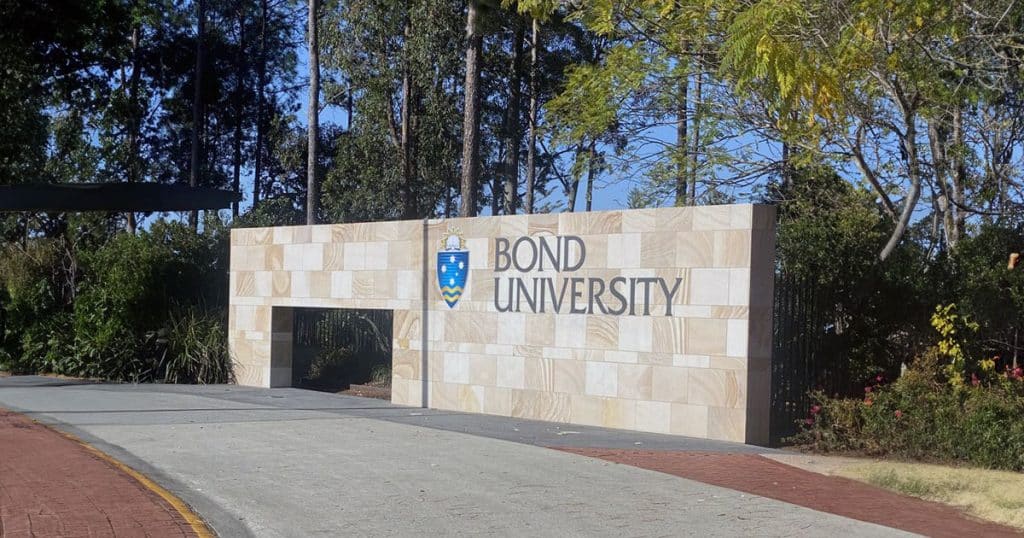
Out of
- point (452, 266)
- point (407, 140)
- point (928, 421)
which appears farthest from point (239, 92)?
point (928, 421)

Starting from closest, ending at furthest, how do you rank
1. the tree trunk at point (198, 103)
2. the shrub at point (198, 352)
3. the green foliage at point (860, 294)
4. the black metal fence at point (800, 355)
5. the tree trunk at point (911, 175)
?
the black metal fence at point (800, 355) < the green foliage at point (860, 294) < the tree trunk at point (911, 175) < the shrub at point (198, 352) < the tree trunk at point (198, 103)

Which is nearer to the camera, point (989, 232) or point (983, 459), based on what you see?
Result: point (983, 459)

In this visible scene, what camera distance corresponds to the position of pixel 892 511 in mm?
9539

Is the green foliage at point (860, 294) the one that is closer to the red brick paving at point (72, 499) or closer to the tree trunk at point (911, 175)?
the tree trunk at point (911, 175)

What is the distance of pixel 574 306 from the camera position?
1542cm

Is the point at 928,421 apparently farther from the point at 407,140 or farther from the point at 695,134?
the point at 407,140

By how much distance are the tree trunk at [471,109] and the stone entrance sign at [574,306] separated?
5.07m

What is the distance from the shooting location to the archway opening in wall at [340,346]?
72.3 ft

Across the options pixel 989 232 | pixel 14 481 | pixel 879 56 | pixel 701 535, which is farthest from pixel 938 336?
pixel 14 481

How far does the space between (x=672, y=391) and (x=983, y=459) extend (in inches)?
158

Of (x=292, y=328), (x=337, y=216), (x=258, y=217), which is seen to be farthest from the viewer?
(x=337, y=216)

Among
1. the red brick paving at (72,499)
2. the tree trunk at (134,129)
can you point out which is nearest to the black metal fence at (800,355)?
the red brick paving at (72,499)

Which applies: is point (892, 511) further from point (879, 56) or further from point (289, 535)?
point (879, 56)

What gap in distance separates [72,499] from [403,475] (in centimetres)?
311
